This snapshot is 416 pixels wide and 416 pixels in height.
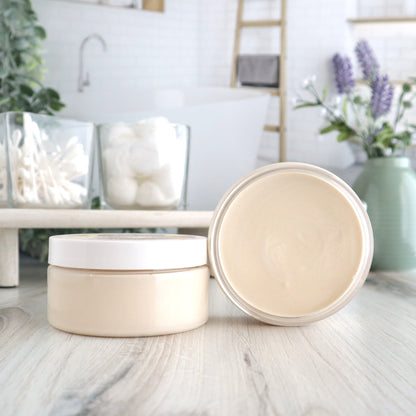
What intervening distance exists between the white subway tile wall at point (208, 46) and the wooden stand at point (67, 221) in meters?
2.43

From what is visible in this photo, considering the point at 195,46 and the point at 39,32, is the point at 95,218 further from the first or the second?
the point at 195,46

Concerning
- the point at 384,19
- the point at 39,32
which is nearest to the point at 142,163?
the point at 39,32

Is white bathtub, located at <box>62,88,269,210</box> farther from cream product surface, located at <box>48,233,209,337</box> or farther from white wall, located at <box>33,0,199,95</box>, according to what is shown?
cream product surface, located at <box>48,233,209,337</box>

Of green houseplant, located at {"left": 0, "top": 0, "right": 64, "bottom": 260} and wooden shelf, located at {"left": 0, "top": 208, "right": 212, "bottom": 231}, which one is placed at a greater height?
green houseplant, located at {"left": 0, "top": 0, "right": 64, "bottom": 260}

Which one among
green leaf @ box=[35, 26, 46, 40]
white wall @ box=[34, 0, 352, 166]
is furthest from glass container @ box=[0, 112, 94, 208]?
white wall @ box=[34, 0, 352, 166]

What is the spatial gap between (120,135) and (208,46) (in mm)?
2910

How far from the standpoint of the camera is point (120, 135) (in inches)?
41.6

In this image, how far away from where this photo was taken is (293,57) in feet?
11.6

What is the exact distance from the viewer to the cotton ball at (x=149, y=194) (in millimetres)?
1051

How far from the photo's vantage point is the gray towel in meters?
3.38

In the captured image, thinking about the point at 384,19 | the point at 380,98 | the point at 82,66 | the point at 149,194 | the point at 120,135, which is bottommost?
the point at 149,194

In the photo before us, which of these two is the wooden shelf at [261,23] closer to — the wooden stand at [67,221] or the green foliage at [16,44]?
the green foliage at [16,44]

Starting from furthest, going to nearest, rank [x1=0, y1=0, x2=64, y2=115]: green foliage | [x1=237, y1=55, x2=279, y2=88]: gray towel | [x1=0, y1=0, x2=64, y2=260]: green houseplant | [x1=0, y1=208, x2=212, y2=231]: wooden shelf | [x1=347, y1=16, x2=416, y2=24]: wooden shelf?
1. [x1=237, y1=55, x2=279, y2=88]: gray towel
2. [x1=347, y1=16, x2=416, y2=24]: wooden shelf
3. [x1=0, y1=0, x2=64, y2=115]: green foliage
4. [x1=0, y1=0, x2=64, y2=260]: green houseplant
5. [x1=0, y1=208, x2=212, y2=231]: wooden shelf

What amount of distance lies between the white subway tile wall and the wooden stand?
2425 mm
